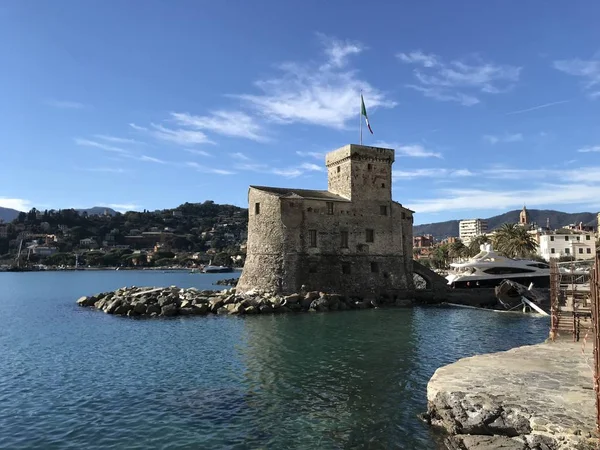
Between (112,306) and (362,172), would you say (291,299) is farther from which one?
(112,306)

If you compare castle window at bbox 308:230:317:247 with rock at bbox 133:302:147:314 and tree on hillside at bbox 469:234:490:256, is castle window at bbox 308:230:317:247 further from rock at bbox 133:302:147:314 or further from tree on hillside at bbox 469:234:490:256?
tree on hillside at bbox 469:234:490:256

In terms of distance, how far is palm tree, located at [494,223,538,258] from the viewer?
56.4m

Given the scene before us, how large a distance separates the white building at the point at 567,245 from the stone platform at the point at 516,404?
97.3 m

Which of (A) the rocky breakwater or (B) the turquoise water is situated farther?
(A) the rocky breakwater

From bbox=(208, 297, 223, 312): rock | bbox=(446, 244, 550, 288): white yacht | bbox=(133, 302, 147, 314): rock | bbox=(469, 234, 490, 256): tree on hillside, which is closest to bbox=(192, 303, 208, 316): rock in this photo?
bbox=(208, 297, 223, 312): rock

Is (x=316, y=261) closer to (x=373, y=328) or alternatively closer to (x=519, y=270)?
(x=373, y=328)

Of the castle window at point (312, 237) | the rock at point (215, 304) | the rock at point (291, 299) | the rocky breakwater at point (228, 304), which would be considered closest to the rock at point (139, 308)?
the rocky breakwater at point (228, 304)

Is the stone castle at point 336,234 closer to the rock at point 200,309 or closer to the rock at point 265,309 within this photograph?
the rock at point 265,309

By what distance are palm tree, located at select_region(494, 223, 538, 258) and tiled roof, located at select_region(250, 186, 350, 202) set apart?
2829 centimetres

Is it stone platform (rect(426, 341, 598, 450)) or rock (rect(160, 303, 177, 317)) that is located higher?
stone platform (rect(426, 341, 598, 450))

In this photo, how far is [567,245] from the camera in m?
101

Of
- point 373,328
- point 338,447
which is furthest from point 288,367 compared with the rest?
point 373,328

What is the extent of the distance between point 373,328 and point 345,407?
14269mm

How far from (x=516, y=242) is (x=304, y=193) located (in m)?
30.9
